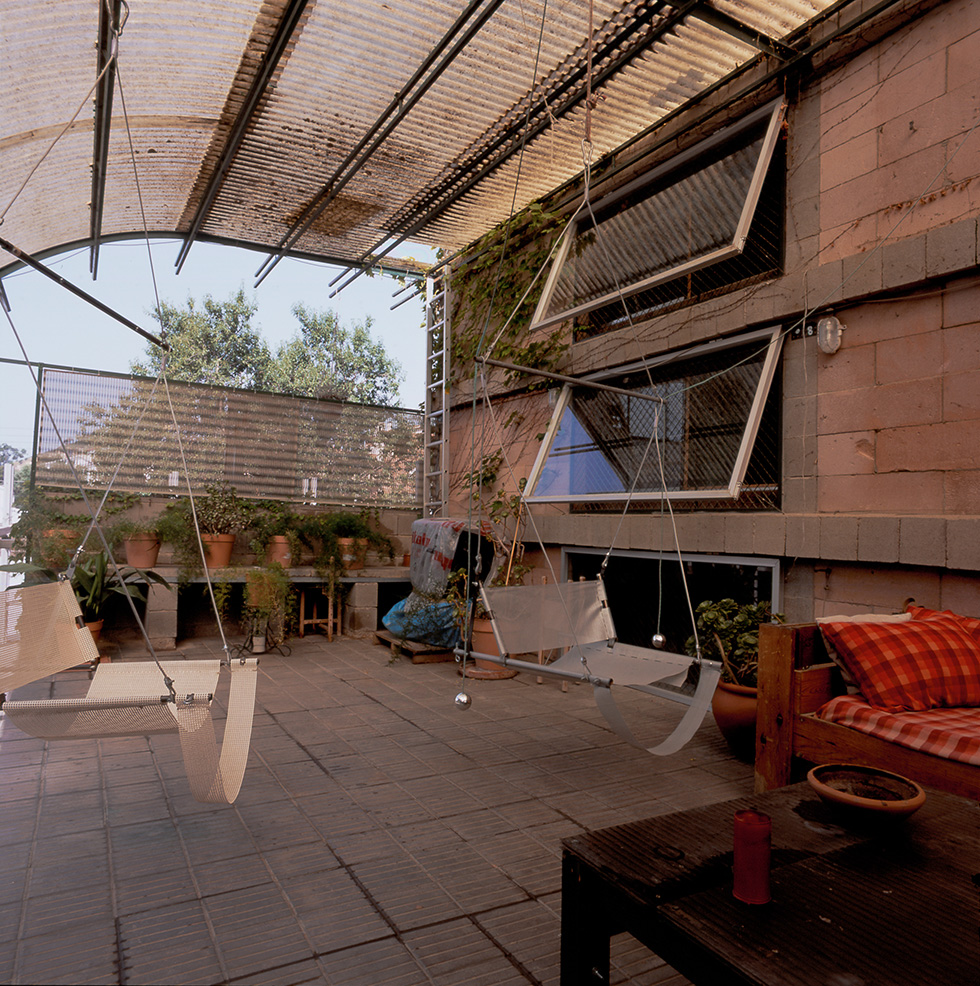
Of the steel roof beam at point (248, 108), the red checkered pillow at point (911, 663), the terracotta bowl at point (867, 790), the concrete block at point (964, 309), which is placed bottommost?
the terracotta bowl at point (867, 790)

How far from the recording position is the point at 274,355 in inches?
755

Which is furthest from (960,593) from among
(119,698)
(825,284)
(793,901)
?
(119,698)

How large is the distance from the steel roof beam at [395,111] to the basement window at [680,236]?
51.0 inches

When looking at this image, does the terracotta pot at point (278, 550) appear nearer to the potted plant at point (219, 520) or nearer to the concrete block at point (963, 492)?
the potted plant at point (219, 520)

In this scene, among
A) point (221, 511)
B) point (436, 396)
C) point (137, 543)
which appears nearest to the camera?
point (137, 543)

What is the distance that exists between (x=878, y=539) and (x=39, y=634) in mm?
3819

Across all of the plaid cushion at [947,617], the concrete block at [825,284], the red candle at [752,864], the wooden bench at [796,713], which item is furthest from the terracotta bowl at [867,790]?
the concrete block at [825,284]

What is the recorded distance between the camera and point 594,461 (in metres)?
5.49

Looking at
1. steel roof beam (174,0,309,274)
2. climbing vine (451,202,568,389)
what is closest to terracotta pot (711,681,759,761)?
climbing vine (451,202,568,389)

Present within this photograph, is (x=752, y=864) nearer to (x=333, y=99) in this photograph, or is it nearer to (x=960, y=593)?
(x=960, y=593)

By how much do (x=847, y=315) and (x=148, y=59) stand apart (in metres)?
4.44

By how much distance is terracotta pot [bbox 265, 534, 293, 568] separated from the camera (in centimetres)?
676

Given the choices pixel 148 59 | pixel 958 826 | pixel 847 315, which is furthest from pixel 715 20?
pixel 958 826

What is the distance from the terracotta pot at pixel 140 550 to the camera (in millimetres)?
6113
